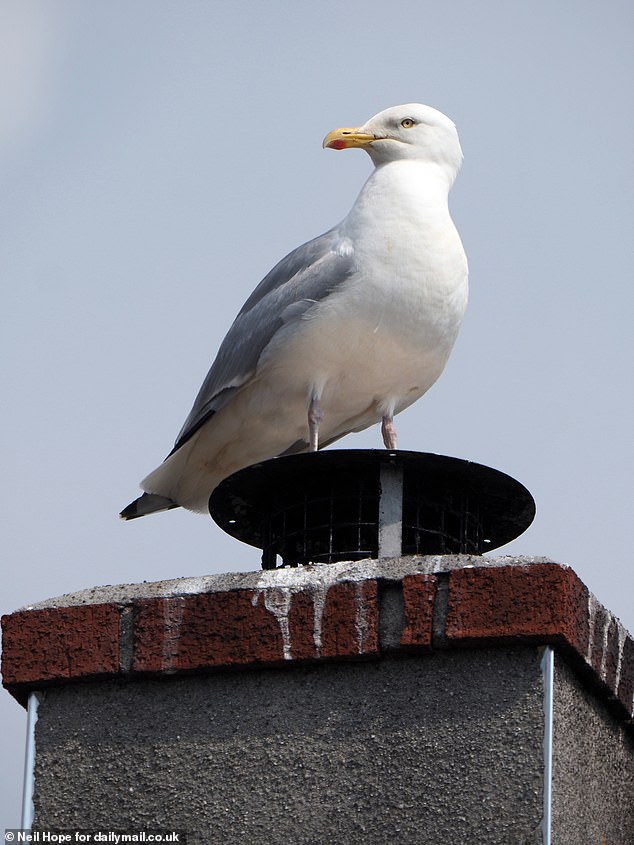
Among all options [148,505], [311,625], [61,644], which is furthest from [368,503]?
[148,505]

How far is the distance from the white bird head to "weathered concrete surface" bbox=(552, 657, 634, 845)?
2810 millimetres

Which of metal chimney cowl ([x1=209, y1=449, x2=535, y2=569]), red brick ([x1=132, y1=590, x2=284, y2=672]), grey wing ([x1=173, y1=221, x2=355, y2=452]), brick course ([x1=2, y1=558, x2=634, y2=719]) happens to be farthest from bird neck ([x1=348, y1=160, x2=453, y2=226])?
red brick ([x1=132, y1=590, x2=284, y2=672])

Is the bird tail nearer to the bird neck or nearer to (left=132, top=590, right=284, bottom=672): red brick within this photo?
the bird neck

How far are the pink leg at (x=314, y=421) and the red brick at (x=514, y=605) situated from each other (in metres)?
2.23

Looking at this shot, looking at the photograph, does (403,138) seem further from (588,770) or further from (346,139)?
(588,770)

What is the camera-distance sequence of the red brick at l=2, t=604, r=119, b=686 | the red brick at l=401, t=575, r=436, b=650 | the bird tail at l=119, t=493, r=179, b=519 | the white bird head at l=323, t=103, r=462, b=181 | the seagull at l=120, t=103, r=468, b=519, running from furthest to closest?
the bird tail at l=119, t=493, r=179, b=519 → the white bird head at l=323, t=103, r=462, b=181 → the seagull at l=120, t=103, r=468, b=519 → the red brick at l=2, t=604, r=119, b=686 → the red brick at l=401, t=575, r=436, b=650

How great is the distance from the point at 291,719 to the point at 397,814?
35 cm

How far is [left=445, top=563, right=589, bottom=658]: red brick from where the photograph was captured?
3547 millimetres

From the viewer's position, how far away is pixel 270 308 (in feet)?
20.1

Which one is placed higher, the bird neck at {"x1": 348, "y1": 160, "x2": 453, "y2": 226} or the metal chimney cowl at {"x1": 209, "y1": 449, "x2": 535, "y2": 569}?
the bird neck at {"x1": 348, "y1": 160, "x2": 453, "y2": 226}

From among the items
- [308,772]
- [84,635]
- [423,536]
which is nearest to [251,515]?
[423,536]

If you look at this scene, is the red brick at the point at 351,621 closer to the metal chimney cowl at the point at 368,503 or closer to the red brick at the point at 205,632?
the red brick at the point at 205,632

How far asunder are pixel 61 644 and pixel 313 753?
0.75m

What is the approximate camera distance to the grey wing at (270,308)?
19.1 feet
